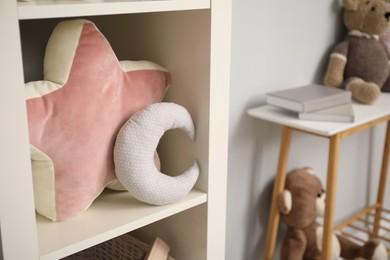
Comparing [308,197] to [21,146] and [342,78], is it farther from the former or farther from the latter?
[21,146]

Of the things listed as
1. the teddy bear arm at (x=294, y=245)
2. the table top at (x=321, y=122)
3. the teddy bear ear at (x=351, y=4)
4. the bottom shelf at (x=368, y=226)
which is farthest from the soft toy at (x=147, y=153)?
the bottom shelf at (x=368, y=226)

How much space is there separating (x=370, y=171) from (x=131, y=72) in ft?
5.02

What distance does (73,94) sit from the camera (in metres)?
0.70

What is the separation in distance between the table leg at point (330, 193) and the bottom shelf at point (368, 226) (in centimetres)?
39

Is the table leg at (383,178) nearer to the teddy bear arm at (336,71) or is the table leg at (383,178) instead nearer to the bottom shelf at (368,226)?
the bottom shelf at (368,226)

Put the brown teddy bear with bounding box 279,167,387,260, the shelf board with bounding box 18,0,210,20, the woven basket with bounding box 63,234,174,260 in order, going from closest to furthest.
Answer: the shelf board with bounding box 18,0,210,20, the woven basket with bounding box 63,234,174,260, the brown teddy bear with bounding box 279,167,387,260

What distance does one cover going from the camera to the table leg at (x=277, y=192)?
144cm

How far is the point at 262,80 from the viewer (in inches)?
57.1

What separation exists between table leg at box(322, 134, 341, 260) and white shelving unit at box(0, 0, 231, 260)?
21.3 inches

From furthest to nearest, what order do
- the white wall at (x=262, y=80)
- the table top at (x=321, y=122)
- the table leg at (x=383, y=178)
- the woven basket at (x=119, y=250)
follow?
1. the table leg at (x=383, y=178)
2. the white wall at (x=262, y=80)
3. the table top at (x=321, y=122)
4. the woven basket at (x=119, y=250)

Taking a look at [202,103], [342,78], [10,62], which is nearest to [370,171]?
[342,78]

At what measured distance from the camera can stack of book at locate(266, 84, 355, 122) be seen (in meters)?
1.28

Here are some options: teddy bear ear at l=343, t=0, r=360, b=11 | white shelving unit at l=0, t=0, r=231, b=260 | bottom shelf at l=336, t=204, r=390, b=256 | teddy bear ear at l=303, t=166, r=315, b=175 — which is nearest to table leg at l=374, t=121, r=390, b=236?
bottom shelf at l=336, t=204, r=390, b=256

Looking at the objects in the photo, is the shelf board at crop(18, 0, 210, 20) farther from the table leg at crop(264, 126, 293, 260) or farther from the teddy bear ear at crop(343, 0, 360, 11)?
the teddy bear ear at crop(343, 0, 360, 11)
